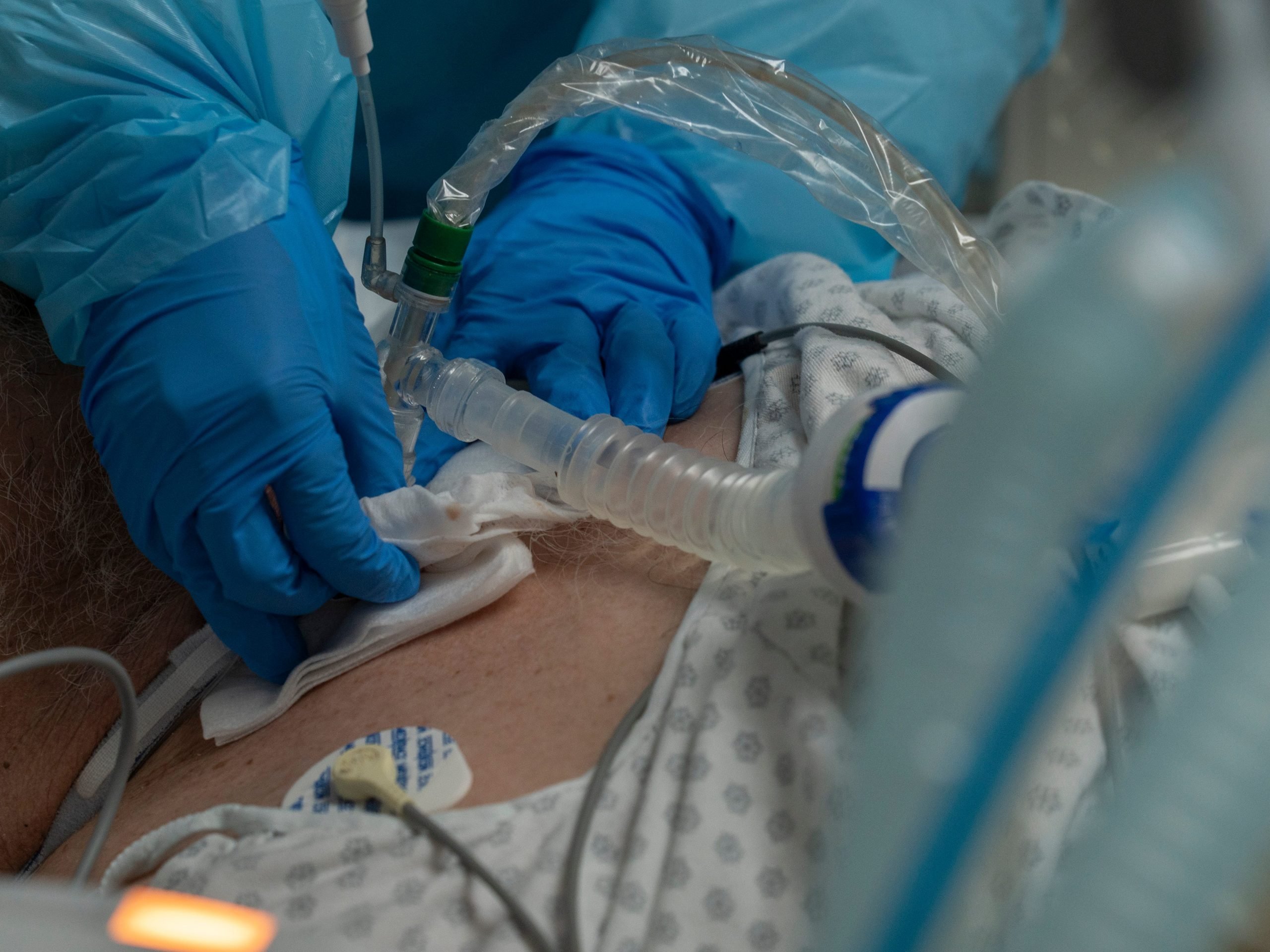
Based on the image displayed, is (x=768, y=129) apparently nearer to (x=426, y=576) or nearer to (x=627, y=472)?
(x=627, y=472)

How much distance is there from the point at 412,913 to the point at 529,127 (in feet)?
2.51

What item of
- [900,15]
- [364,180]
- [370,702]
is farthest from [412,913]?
[900,15]

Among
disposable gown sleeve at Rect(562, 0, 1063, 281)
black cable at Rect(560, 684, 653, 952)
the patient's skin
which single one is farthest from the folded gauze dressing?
disposable gown sleeve at Rect(562, 0, 1063, 281)

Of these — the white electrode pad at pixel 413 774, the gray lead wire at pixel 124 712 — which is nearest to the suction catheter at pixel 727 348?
the white electrode pad at pixel 413 774

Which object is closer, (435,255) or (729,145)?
(435,255)

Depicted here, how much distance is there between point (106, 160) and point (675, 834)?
2.61 ft

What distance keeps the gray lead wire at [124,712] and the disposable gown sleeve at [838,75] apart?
1.15 metres

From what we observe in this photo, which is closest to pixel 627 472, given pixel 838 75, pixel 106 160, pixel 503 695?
pixel 503 695

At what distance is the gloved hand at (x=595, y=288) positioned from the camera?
3.65 ft

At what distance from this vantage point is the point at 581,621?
89 cm

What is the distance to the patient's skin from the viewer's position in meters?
0.77

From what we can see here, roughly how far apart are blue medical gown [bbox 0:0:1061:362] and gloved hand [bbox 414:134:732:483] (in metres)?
0.15

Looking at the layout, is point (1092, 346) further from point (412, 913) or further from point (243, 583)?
point (243, 583)

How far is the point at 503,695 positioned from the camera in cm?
83
